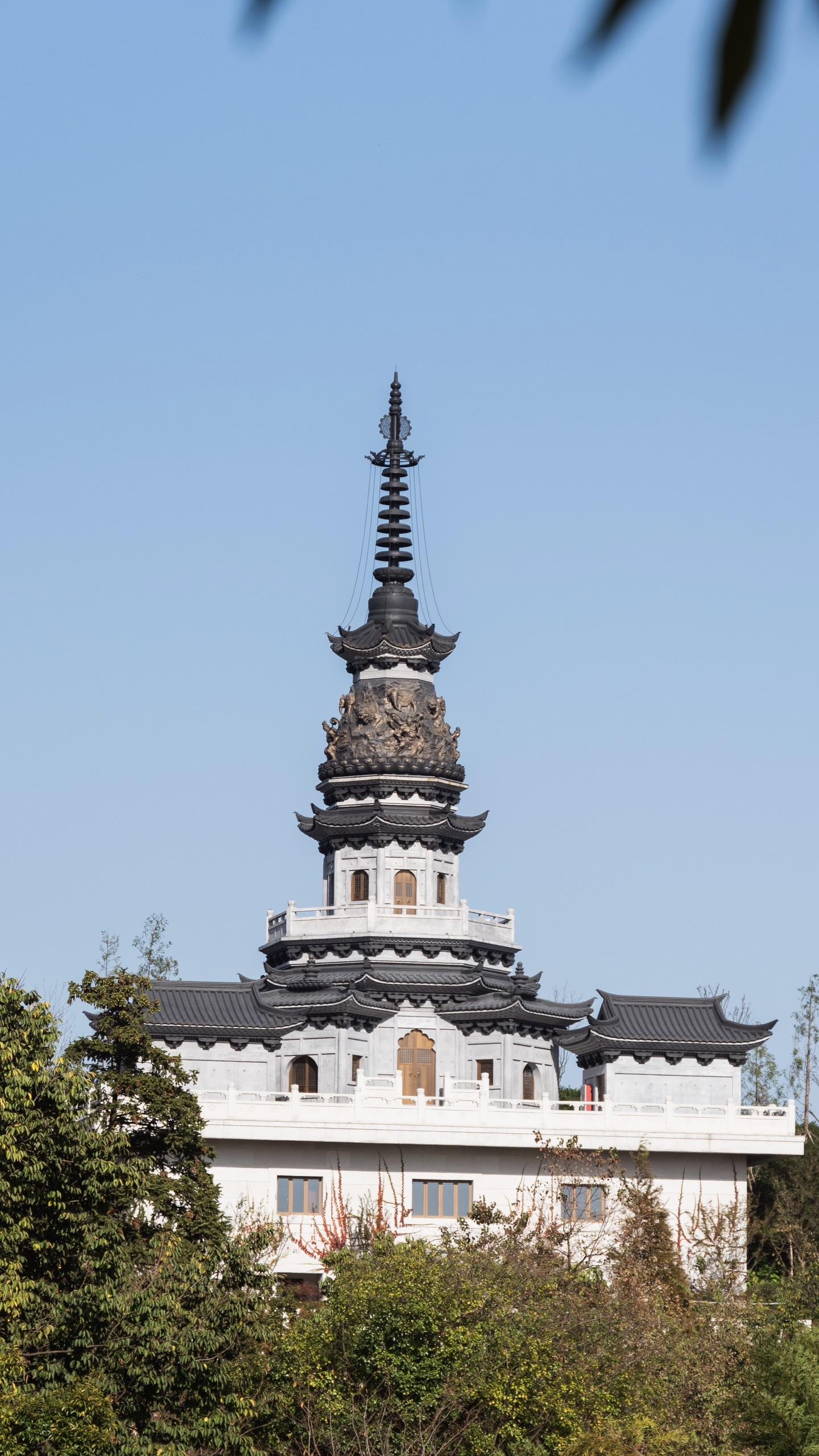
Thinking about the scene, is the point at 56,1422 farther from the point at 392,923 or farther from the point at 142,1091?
the point at 392,923

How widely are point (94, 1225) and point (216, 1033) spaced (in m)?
28.2

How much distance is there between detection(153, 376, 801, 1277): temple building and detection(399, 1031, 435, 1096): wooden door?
5 centimetres

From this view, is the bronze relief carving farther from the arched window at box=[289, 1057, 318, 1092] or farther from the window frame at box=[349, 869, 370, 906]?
the arched window at box=[289, 1057, 318, 1092]

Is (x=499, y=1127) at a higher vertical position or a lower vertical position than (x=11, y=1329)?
higher

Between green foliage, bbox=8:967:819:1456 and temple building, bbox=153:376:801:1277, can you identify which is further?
temple building, bbox=153:376:801:1277

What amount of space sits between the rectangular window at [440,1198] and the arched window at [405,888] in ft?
35.6

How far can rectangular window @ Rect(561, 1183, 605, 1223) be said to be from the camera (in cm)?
5109

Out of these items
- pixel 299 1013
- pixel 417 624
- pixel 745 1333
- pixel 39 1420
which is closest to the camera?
pixel 39 1420

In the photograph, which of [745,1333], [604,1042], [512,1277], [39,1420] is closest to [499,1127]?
[604,1042]

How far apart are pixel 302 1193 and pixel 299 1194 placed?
0.08 meters

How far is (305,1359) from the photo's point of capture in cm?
2775

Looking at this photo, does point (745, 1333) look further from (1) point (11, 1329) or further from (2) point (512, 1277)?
(1) point (11, 1329)

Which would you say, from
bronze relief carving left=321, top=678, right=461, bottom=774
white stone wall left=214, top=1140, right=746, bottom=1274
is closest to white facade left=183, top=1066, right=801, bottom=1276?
white stone wall left=214, top=1140, right=746, bottom=1274

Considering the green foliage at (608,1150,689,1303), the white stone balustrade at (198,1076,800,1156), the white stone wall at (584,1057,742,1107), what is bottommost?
the green foliage at (608,1150,689,1303)
